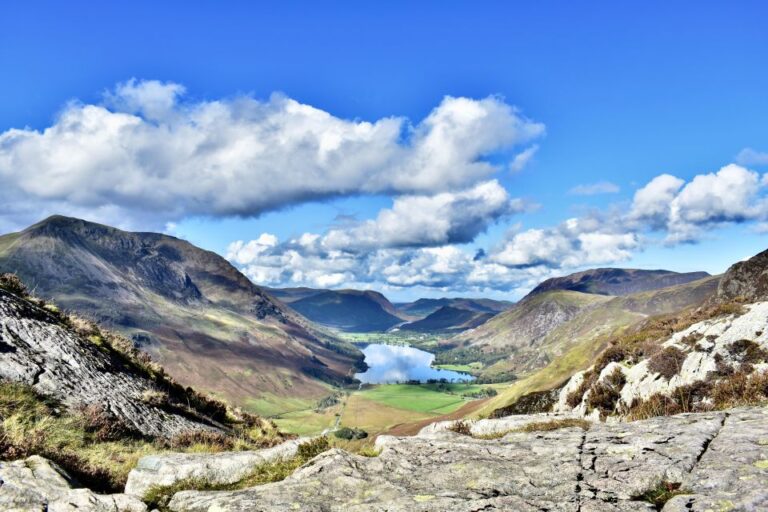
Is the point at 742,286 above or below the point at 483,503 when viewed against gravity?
above

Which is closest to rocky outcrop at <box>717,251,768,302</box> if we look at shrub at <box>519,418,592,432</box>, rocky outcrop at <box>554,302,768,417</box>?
rocky outcrop at <box>554,302,768,417</box>

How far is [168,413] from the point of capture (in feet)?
64.5

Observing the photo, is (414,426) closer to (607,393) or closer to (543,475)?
(607,393)

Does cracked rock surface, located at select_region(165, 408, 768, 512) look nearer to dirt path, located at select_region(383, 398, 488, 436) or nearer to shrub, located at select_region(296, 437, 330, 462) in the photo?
shrub, located at select_region(296, 437, 330, 462)

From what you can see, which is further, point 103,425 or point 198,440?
point 198,440

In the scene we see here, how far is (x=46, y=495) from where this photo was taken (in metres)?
7.55

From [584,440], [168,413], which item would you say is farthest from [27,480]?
[168,413]

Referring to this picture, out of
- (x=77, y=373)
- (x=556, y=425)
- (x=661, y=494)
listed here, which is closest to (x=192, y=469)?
(x=661, y=494)

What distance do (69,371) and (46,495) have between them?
11.8 meters

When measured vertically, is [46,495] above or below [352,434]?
above

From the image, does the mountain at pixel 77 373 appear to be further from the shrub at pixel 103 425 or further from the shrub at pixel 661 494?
the shrub at pixel 661 494

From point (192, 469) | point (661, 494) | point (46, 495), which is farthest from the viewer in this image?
point (192, 469)

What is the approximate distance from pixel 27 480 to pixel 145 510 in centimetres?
211

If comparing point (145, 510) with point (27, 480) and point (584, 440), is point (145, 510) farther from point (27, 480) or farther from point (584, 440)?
point (584, 440)
